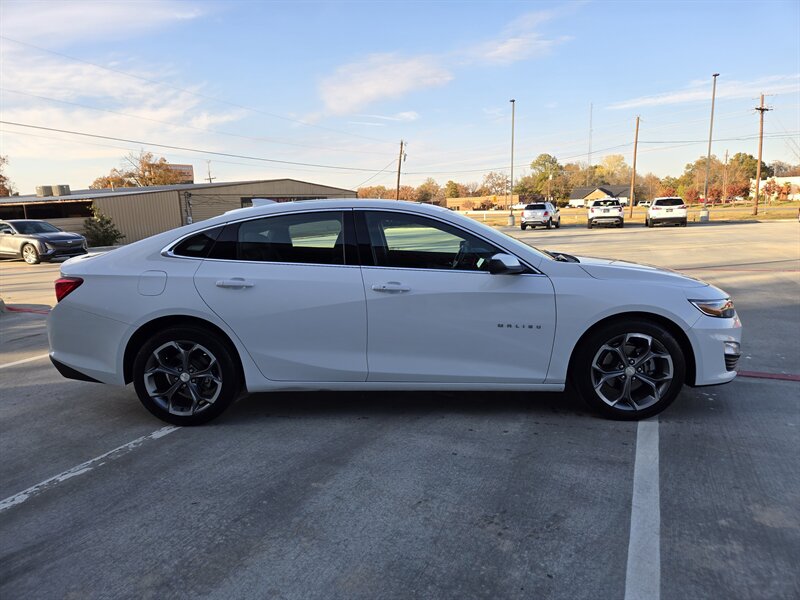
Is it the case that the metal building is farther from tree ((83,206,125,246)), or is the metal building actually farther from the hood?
the hood

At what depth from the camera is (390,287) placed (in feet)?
12.9

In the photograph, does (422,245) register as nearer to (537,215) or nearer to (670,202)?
(537,215)

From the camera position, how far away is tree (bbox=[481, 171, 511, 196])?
447ft

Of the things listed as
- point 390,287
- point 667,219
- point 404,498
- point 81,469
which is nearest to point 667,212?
point 667,219

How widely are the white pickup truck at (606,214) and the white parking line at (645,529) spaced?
31.5m

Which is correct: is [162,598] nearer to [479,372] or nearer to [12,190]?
[479,372]

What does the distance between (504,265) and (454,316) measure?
50 centimetres

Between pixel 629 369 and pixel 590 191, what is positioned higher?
pixel 590 191

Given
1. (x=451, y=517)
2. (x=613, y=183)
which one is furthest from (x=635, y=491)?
(x=613, y=183)

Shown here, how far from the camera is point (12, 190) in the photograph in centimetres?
7538

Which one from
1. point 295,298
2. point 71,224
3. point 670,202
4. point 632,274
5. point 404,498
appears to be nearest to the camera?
point 404,498

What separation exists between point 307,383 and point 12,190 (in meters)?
89.4

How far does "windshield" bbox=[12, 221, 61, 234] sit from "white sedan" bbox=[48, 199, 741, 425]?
20625 mm

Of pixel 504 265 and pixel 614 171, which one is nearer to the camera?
pixel 504 265
